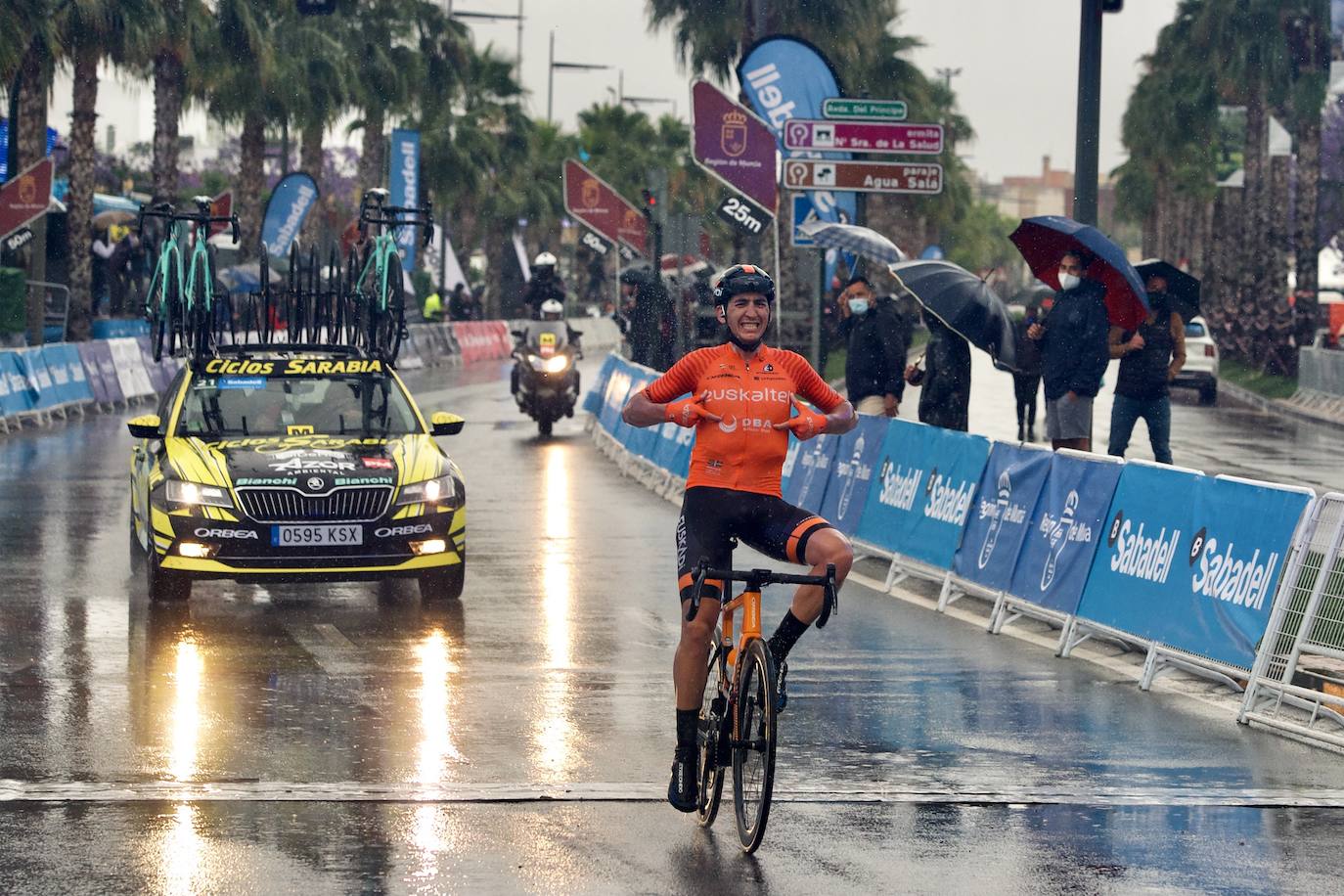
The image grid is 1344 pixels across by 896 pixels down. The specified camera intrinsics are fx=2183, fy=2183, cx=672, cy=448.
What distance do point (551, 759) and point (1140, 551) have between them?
4.01 metres

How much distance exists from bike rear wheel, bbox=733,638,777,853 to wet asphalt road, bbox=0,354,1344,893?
0.14 meters

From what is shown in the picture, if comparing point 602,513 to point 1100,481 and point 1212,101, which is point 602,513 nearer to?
point 1100,481

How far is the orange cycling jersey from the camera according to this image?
761 centimetres

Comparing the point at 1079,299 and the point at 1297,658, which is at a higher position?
the point at 1079,299

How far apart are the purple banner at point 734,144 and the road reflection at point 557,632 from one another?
16.4 ft

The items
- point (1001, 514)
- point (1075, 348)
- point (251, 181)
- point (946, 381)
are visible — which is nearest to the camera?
point (1001, 514)

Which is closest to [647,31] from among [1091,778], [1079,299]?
[1079,299]

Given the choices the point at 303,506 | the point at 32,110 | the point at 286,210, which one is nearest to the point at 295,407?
the point at 303,506

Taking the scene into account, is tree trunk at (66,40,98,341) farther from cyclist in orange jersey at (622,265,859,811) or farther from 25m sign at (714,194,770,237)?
cyclist in orange jersey at (622,265,859,811)

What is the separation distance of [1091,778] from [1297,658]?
1806mm

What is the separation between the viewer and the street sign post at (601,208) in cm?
4566

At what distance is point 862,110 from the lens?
2081 centimetres

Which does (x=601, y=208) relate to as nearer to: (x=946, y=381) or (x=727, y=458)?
(x=946, y=381)

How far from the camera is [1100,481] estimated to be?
475 inches
